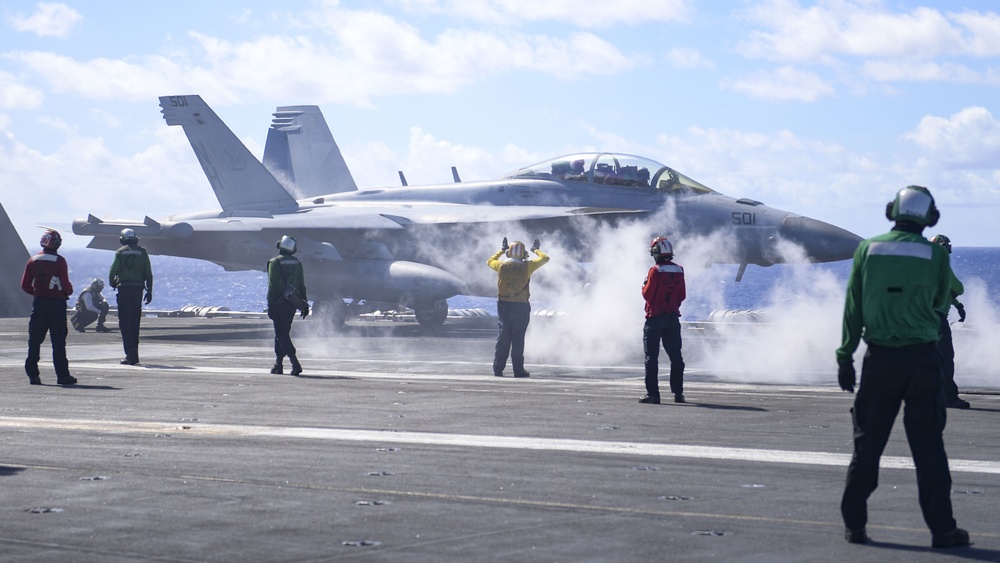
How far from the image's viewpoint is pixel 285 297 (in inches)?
695

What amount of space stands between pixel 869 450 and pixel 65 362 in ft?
39.8

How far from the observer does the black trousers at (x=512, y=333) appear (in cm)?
1781

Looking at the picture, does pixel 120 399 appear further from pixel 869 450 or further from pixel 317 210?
pixel 317 210

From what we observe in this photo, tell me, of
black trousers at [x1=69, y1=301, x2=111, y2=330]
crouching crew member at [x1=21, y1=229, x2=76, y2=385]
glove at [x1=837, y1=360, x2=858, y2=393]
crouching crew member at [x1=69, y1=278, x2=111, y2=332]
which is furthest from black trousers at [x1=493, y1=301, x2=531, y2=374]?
black trousers at [x1=69, y1=301, x2=111, y2=330]

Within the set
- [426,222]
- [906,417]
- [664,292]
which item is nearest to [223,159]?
[426,222]

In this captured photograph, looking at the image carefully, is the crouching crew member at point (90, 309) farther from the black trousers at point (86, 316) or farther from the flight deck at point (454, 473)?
the flight deck at point (454, 473)

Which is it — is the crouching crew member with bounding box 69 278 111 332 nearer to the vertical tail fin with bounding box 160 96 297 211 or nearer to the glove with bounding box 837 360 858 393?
the vertical tail fin with bounding box 160 96 297 211

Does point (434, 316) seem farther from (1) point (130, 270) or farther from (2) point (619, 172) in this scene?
(1) point (130, 270)

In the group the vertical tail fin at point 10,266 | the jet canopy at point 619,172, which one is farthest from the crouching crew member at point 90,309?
the jet canopy at point 619,172

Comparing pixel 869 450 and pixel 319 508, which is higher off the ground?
pixel 869 450

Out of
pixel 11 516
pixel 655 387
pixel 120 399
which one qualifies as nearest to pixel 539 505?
pixel 11 516

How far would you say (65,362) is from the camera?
51.8 ft

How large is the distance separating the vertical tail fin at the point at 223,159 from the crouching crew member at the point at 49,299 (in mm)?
18700

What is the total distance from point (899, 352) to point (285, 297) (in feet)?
40.5
